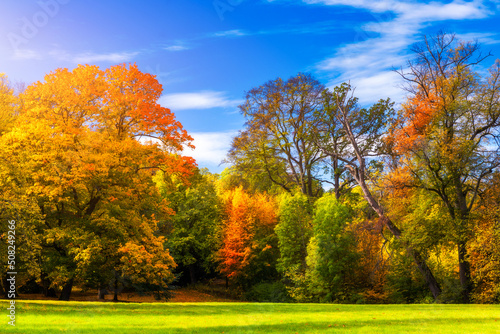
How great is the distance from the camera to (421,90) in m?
29.5

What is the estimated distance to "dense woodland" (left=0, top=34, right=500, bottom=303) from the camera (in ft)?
66.7

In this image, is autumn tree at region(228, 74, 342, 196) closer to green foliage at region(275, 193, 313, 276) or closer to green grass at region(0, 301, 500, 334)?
green foliage at region(275, 193, 313, 276)

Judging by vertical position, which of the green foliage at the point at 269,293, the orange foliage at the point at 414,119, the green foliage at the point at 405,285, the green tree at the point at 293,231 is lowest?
the green foliage at the point at 269,293

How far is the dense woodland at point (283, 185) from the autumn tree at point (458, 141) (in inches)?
3.3

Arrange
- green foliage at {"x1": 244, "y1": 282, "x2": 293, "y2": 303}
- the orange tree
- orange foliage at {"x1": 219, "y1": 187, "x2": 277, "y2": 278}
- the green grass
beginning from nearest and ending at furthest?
the green grass
the orange tree
green foliage at {"x1": 244, "y1": 282, "x2": 293, "y2": 303}
orange foliage at {"x1": 219, "y1": 187, "x2": 277, "y2": 278}

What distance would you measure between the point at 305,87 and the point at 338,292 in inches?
680

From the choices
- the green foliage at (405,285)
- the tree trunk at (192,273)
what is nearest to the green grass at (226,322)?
the green foliage at (405,285)

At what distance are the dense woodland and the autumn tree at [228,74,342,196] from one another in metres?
0.12

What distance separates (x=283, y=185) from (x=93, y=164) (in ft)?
74.5

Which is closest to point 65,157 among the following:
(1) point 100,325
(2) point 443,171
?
(1) point 100,325

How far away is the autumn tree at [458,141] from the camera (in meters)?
25.0

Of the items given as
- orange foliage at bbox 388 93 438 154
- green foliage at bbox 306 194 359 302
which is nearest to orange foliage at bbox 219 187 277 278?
green foliage at bbox 306 194 359 302

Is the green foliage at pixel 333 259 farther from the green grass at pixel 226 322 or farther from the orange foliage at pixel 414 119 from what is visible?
the green grass at pixel 226 322

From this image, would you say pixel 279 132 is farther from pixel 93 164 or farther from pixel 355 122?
pixel 93 164
